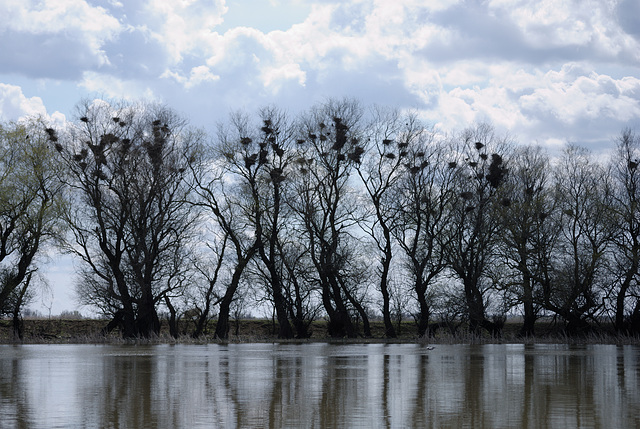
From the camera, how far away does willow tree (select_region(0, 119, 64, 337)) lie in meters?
42.8

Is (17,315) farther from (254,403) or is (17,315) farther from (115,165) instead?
(254,403)

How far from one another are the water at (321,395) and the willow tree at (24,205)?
25210 millimetres

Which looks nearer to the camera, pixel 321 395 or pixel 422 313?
pixel 321 395

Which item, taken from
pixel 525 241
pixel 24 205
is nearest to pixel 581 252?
pixel 525 241

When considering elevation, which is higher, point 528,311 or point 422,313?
point 528,311

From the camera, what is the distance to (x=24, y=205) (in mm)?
42969

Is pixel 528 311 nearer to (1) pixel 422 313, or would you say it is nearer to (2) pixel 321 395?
(1) pixel 422 313

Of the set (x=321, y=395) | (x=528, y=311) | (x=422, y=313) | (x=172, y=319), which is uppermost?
(x=528, y=311)

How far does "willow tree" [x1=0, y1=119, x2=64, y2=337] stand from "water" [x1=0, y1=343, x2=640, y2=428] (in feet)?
82.7

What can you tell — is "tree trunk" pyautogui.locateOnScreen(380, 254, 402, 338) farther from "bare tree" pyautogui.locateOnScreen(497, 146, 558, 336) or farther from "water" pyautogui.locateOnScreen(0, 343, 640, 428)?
"water" pyautogui.locateOnScreen(0, 343, 640, 428)

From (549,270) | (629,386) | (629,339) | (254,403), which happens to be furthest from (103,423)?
(549,270)

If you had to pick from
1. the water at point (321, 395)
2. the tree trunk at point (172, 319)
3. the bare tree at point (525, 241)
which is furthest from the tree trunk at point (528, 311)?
the water at point (321, 395)

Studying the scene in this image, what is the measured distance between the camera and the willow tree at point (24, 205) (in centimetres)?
4278

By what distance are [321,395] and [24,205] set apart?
3494 centimetres
